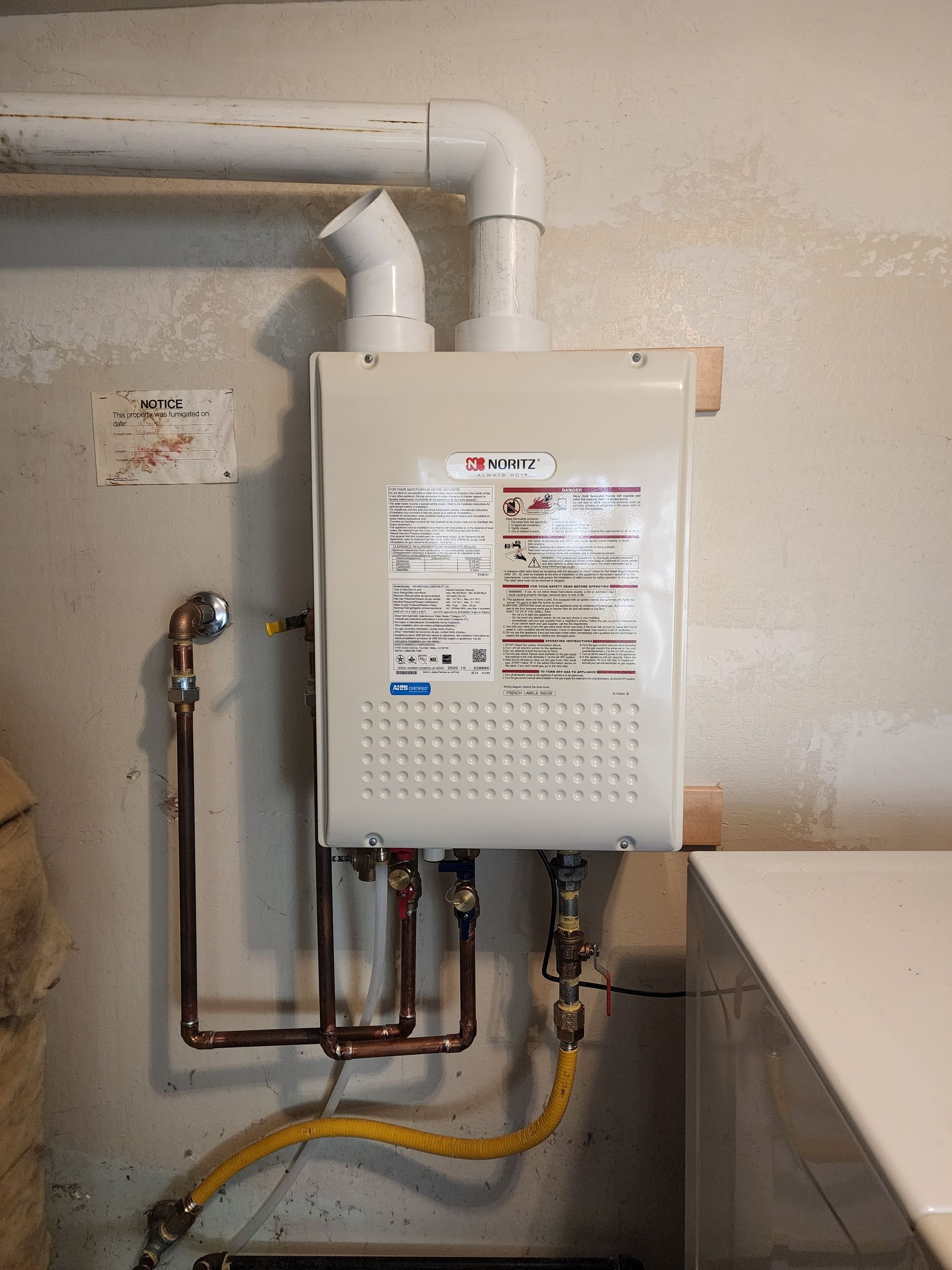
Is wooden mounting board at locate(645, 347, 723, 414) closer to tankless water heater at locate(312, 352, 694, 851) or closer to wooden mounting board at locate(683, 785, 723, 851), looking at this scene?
tankless water heater at locate(312, 352, 694, 851)

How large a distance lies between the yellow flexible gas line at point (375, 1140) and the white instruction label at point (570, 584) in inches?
21.7

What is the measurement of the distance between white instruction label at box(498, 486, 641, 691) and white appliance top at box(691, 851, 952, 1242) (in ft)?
0.80

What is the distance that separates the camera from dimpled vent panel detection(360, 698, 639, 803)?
737mm

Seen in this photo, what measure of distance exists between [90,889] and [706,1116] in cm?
81

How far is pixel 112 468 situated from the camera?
0.93 m

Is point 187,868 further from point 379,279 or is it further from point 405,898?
point 379,279

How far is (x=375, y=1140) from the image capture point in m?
0.96

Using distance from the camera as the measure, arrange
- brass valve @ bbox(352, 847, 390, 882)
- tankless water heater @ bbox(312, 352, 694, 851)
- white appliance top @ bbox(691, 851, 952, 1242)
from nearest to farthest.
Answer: white appliance top @ bbox(691, 851, 952, 1242)
tankless water heater @ bbox(312, 352, 694, 851)
brass valve @ bbox(352, 847, 390, 882)

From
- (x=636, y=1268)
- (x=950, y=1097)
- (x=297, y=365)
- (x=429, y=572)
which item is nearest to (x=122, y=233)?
(x=297, y=365)

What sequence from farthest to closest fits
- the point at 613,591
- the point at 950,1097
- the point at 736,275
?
1. the point at 736,275
2. the point at 613,591
3. the point at 950,1097

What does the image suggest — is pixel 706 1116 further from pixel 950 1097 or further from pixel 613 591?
pixel 613 591

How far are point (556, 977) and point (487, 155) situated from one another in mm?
996

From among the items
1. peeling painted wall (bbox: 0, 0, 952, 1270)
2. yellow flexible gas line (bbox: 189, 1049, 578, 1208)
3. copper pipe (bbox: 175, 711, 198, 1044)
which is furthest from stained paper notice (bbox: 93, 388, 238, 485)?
yellow flexible gas line (bbox: 189, 1049, 578, 1208)

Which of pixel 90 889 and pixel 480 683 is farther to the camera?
pixel 90 889
